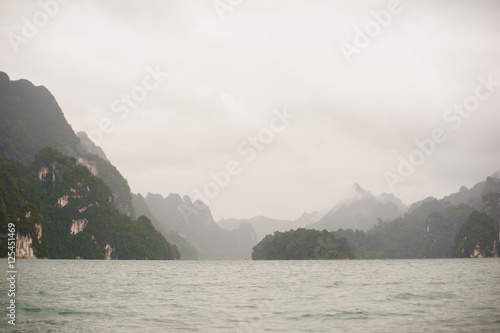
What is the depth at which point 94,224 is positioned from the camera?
17675cm

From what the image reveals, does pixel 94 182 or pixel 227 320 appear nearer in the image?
pixel 227 320

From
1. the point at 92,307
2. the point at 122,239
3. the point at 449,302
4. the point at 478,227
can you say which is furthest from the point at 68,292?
the point at 478,227

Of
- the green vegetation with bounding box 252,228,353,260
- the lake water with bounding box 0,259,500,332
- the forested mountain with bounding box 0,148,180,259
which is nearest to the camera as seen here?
the lake water with bounding box 0,259,500,332

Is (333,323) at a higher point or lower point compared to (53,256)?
higher

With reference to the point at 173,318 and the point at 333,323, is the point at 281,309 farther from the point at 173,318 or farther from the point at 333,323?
the point at 173,318

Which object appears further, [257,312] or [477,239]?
[477,239]

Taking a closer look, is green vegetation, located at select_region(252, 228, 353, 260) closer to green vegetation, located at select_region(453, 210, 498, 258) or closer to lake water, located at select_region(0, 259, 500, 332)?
green vegetation, located at select_region(453, 210, 498, 258)

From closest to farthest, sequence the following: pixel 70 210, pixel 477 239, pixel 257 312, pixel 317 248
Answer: pixel 257 312 → pixel 70 210 → pixel 477 239 → pixel 317 248

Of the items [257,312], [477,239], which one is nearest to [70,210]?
[257,312]

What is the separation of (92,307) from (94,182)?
584 feet

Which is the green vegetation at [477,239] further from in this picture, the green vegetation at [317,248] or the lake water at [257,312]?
the lake water at [257,312]

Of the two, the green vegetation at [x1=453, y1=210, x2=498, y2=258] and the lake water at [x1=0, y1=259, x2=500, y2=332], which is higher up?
the lake water at [x1=0, y1=259, x2=500, y2=332]

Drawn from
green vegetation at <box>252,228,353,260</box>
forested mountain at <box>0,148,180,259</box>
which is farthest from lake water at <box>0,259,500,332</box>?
green vegetation at <box>252,228,353,260</box>

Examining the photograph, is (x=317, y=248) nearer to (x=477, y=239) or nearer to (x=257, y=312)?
(x=477, y=239)
